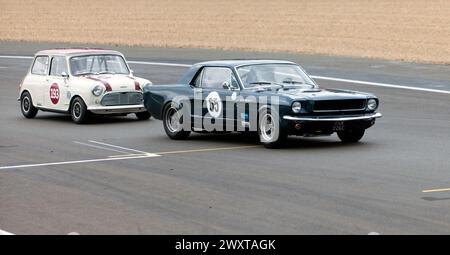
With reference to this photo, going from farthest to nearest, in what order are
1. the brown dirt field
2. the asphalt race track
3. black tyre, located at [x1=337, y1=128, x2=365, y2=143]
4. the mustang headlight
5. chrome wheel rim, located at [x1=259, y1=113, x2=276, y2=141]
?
1. the brown dirt field
2. the mustang headlight
3. black tyre, located at [x1=337, y1=128, x2=365, y2=143]
4. chrome wheel rim, located at [x1=259, y1=113, x2=276, y2=141]
5. the asphalt race track

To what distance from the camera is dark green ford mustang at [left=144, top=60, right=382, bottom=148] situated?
1470cm

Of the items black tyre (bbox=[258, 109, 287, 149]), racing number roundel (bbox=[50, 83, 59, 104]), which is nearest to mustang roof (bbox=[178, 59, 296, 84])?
black tyre (bbox=[258, 109, 287, 149])

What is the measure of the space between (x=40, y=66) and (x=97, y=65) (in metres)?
1.46

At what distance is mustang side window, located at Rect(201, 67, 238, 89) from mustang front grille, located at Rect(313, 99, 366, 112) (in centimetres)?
166

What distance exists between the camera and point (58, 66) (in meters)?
20.7

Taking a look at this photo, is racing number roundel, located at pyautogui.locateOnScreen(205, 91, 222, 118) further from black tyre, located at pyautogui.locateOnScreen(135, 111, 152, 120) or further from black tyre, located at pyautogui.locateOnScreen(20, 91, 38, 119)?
black tyre, located at pyautogui.locateOnScreen(20, 91, 38, 119)

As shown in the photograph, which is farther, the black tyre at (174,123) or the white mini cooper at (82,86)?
the white mini cooper at (82,86)

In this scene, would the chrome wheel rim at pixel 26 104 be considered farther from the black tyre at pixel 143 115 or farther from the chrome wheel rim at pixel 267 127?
the chrome wheel rim at pixel 267 127

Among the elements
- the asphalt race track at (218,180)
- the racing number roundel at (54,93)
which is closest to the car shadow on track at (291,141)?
the asphalt race track at (218,180)

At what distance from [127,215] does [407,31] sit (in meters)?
34.5

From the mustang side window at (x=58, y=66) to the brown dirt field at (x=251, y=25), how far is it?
14803mm

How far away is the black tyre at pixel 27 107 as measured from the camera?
21.2 metres

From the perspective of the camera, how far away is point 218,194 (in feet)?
36.0
